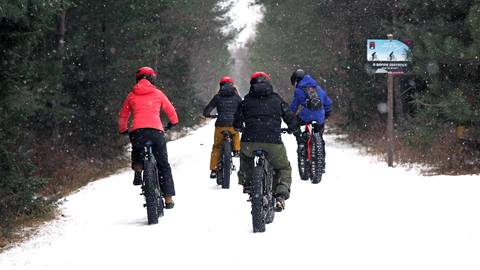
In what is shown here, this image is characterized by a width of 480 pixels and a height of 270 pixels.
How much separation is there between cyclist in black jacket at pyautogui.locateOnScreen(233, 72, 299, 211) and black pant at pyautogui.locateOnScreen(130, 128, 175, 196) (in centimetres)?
131

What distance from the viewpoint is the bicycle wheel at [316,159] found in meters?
11.9

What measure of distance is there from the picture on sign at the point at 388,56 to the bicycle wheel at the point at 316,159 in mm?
3187

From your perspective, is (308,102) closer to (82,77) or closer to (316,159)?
(316,159)

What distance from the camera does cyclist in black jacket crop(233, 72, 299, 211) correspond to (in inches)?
307

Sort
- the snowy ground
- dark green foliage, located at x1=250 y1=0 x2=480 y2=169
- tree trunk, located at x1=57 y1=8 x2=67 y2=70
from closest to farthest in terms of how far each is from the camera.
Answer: the snowy ground
dark green foliage, located at x1=250 y1=0 x2=480 y2=169
tree trunk, located at x1=57 y1=8 x2=67 y2=70

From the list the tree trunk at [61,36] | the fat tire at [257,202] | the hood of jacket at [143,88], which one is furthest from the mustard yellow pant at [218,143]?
the tree trunk at [61,36]

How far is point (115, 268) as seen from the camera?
6074 mm

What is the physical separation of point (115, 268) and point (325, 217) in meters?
3.23

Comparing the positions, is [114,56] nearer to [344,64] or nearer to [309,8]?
[344,64]

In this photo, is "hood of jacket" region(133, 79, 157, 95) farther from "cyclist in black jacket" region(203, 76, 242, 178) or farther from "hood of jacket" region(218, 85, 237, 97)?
"hood of jacket" region(218, 85, 237, 97)

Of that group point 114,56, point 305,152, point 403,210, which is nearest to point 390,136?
point 305,152

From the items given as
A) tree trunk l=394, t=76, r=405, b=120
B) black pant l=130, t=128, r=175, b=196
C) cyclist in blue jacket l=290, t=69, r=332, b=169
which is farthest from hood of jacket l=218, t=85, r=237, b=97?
tree trunk l=394, t=76, r=405, b=120

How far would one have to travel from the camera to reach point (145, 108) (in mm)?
8594

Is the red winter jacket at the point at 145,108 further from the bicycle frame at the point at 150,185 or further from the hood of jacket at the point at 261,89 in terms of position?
the hood of jacket at the point at 261,89
